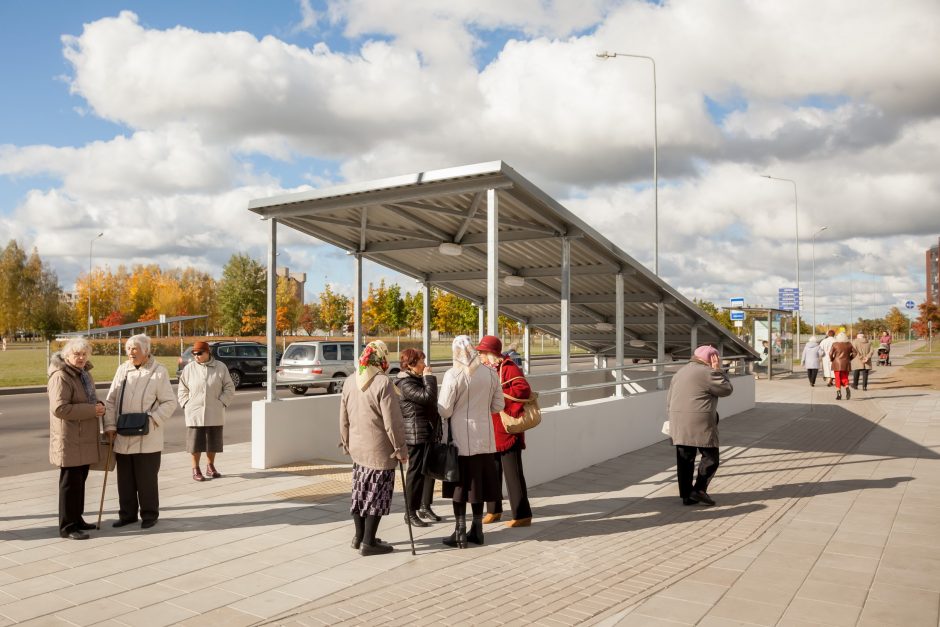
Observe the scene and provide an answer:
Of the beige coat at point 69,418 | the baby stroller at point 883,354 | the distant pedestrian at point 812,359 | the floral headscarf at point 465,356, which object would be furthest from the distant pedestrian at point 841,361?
the baby stroller at point 883,354

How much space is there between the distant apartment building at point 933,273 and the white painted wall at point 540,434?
156 m

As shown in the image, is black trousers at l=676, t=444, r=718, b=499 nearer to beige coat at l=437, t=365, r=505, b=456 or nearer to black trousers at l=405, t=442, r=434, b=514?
beige coat at l=437, t=365, r=505, b=456

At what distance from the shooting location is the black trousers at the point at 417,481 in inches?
245

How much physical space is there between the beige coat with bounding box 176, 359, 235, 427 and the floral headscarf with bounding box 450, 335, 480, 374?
3.34 meters

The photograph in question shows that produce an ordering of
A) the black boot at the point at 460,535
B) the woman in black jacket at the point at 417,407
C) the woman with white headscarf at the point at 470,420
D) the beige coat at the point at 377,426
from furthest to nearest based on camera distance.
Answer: the woman in black jacket at the point at 417,407 → the woman with white headscarf at the point at 470,420 → the black boot at the point at 460,535 → the beige coat at the point at 377,426

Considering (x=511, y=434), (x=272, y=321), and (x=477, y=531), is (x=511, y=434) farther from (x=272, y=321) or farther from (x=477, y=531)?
(x=272, y=321)

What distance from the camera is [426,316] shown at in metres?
13.2

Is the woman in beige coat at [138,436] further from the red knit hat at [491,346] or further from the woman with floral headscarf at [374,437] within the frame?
the red knit hat at [491,346]

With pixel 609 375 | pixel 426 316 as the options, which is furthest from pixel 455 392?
pixel 609 375

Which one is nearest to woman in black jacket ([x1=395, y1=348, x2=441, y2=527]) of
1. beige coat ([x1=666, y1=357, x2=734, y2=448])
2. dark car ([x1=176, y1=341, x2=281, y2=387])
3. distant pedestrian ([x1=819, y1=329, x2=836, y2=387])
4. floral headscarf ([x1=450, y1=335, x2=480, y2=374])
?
floral headscarf ([x1=450, y1=335, x2=480, y2=374])

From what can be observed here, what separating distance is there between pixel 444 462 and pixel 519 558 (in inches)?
37.6

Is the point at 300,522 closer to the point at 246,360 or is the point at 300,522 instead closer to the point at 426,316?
the point at 426,316

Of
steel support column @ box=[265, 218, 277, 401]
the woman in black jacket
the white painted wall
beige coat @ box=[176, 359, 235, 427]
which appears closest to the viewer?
the woman in black jacket

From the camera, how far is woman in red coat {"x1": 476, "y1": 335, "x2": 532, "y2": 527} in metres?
6.42
